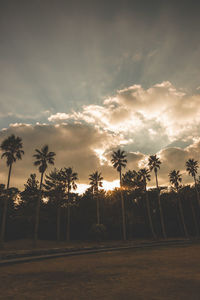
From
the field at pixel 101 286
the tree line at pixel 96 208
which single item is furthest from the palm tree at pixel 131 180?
the field at pixel 101 286

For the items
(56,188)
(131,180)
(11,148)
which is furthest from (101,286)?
(131,180)

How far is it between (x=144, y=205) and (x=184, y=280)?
5792cm

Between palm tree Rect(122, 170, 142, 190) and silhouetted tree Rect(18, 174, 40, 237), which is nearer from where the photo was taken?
silhouetted tree Rect(18, 174, 40, 237)

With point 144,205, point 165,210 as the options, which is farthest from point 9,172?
point 165,210

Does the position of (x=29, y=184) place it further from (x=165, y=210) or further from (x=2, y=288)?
(x=2, y=288)

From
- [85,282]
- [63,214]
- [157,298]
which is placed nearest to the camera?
[157,298]

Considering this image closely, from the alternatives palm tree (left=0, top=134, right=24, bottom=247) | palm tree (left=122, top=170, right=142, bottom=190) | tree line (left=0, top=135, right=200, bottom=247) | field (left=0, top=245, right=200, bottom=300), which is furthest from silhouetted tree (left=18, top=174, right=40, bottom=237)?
field (left=0, top=245, right=200, bottom=300)

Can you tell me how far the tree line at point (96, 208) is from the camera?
1938 inches

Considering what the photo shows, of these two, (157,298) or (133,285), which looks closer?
(157,298)

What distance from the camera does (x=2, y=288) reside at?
8.00m

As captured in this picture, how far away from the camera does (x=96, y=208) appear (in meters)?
59.2

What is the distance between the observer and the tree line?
161 feet

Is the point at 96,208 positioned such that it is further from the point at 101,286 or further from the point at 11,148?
the point at 101,286

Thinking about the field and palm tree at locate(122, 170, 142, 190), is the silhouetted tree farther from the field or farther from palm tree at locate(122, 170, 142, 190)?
the field
